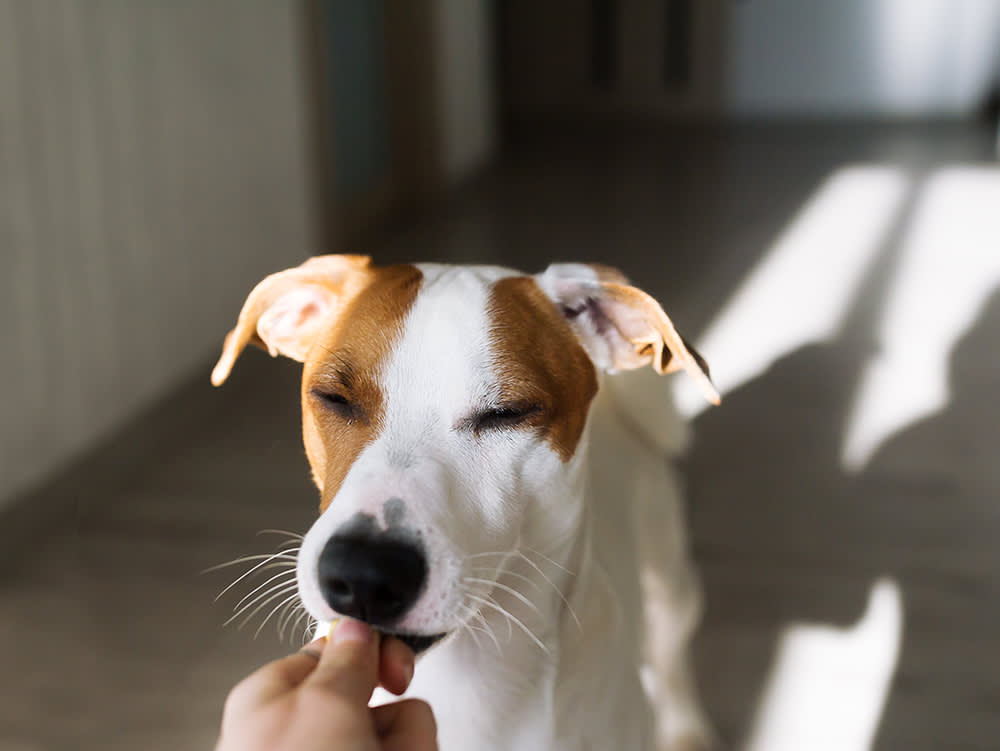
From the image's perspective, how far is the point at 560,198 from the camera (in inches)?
255

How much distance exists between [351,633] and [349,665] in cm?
6

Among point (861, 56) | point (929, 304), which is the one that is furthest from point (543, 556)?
point (861, 56)

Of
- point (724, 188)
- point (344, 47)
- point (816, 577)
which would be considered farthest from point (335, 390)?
point (724, 188)

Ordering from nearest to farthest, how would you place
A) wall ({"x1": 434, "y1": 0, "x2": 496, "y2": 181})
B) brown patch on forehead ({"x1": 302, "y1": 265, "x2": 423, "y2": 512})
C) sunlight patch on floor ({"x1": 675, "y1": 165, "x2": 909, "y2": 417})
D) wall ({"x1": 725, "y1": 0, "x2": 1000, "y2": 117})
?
1. brown patch on forehead ({"x1": 302, "y1": 265, "x2": 423, "y2": 512})
2. sunlight patch on floor ({"x1": 675, "y1": 165, "x2": 909, "y2": 417})
3. wall ({"x1": 434, "y1": 0, "x2": 496, "y2": 181})
4. wall ({"x1": 725, "y1": 0, "x2": 1000, "y2": 117})

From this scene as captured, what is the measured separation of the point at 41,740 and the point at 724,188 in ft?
18.9

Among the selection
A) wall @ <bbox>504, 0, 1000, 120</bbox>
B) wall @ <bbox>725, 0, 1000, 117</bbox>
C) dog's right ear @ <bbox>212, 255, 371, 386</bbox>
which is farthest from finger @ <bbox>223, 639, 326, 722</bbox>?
wall @ <bbox>725, 0, 1000, 117</bbox>

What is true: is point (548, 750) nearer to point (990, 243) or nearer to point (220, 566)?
point (220, 566)

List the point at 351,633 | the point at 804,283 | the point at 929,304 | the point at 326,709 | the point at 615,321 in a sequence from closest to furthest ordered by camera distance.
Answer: the point at 326,709, the point at 351,633, the point at 615,321, the point at 929,304, the point at 804,283

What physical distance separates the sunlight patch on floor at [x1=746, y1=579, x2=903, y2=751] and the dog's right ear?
50.3 inches

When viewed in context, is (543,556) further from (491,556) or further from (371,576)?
(371,576)

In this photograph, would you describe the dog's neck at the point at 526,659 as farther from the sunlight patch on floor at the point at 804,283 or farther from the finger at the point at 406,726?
the sunlight patch on floor at the point at 804,283

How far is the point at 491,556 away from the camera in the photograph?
41.7 inches

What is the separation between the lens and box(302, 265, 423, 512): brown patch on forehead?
1.07 metres

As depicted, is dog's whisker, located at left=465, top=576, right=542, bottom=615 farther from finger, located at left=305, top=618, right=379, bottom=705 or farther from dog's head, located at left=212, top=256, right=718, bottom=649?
finger, located at left=305, top=618, right=379, bottom=705
